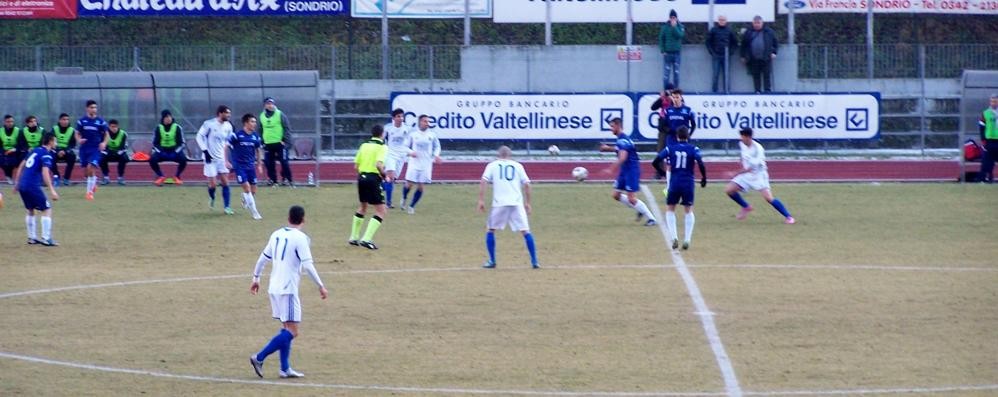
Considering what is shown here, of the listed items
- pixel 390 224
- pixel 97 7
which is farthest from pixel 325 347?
pixel 97 7

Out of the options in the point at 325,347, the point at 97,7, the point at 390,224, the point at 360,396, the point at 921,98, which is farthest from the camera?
the point at 97,7

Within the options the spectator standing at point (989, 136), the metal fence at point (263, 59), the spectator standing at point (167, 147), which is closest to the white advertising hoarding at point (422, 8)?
the metal fence at point (263, 59)

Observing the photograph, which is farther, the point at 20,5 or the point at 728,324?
the point at 20,5

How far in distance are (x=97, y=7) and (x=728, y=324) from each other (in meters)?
29.4

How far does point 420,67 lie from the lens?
38531mm

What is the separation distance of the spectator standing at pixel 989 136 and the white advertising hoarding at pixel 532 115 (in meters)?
8.43

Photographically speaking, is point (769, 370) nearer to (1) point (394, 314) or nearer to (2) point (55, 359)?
(1) point (394, 314)

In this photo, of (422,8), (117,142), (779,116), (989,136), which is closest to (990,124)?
(989,136)

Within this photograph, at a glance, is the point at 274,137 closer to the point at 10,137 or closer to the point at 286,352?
the point at 10,137

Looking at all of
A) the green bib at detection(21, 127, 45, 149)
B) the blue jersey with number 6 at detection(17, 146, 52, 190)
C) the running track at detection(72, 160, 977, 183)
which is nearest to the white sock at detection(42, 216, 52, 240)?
the blue jersey with number 6 at detection(17, 146, 52, 190)

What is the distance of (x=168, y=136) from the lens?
31734 mm

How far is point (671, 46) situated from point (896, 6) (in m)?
7.30

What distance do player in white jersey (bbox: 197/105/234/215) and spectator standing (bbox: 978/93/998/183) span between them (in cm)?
1584

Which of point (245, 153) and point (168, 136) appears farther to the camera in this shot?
point (168, 136)
